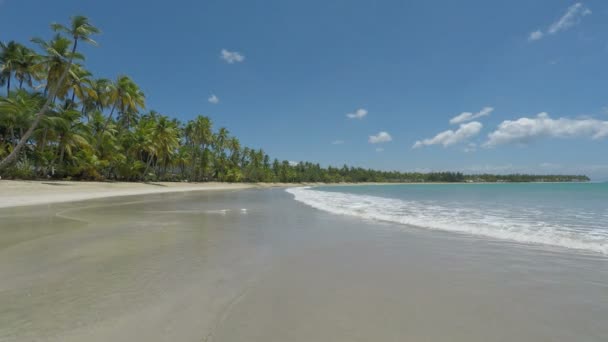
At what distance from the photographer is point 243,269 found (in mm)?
4613

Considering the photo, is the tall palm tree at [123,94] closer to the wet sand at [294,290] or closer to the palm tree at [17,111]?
the palm tree at [17,111]

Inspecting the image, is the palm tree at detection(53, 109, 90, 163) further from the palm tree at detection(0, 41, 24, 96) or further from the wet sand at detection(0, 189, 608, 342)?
the wet sand at detection(0, 189, 608, 342)

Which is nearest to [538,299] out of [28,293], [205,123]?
[28,293]

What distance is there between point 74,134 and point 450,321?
39.0m

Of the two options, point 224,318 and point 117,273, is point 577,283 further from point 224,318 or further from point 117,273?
point 117,273

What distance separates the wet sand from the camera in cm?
267

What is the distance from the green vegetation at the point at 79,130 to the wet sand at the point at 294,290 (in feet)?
80.7

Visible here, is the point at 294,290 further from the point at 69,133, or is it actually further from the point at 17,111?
the point at 69,133

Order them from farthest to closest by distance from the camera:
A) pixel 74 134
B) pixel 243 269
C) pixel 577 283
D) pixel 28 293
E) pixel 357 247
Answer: pixel 74 134
pixel 357 247
pixel 243 269
pixel 577 283
pixel 28 293

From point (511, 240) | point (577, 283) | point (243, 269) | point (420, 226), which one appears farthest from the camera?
point (420, 226)

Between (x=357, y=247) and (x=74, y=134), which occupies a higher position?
(x=74, y=134)

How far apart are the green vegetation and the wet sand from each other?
80.7 feet

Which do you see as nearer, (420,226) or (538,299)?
(538,299)

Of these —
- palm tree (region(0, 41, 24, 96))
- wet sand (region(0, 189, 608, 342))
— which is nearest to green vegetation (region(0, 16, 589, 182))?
palm tree (region(0, 41, 24, 96))
